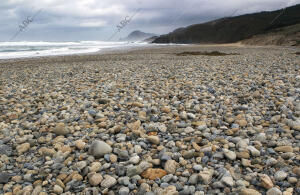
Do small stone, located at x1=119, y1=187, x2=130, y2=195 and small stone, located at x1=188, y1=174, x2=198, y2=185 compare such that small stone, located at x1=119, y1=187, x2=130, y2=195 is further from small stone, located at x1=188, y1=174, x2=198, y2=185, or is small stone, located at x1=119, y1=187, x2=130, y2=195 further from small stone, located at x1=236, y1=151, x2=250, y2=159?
small stone, located at x1=236, y1=151, x2=250, y2=159

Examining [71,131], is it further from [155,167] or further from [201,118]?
[201,118]

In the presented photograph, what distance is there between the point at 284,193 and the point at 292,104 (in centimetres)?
294

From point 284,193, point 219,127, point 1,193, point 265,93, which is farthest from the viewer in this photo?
point 265,93

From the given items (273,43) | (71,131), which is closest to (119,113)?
(71,131)

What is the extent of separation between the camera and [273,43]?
128ft

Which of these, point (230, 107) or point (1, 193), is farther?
point (230, 107)

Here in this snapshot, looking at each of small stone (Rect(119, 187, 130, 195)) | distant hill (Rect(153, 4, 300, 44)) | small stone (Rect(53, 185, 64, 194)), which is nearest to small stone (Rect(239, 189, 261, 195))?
small stone (Rect(119, 187, 130, 195))

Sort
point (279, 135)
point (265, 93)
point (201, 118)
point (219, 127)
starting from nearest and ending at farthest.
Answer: point (279, 135), point (219, 127), point (201, 118), point (265, 93)

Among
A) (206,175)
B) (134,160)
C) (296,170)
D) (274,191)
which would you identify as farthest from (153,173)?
(296,170)

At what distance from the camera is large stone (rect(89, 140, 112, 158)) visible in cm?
290

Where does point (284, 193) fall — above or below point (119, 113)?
below

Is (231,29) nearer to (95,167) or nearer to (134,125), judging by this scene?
(134,125)

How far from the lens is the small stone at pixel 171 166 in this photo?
252cm

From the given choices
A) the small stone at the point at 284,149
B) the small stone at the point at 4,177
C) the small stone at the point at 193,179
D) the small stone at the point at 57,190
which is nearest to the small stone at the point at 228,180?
the small stone at the point at 193,179
